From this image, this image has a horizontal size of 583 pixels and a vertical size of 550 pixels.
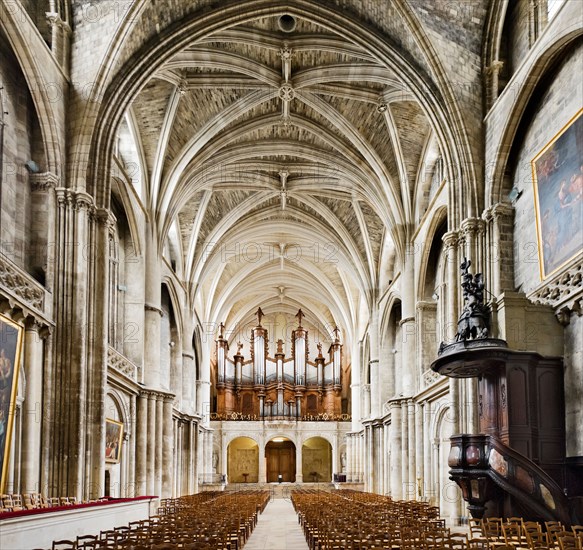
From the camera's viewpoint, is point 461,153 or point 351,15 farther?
point 351,15

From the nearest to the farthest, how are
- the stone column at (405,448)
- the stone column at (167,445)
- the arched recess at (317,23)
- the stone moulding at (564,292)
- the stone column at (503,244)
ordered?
1. the stone moulding at (564,292)
2. the stone column at (503,244)
3. the arched recess at (317,23)
4. the stone column at (405,448)
5. the stone column at (167,445)

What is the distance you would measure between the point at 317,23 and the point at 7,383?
13559mm

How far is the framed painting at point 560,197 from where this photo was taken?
15.0 metres

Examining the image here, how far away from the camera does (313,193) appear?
36156 mm

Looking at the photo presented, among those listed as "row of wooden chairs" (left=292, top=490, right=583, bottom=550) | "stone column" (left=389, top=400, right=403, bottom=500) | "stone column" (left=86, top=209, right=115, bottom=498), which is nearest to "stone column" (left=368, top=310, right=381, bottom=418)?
"stone column" (left=389, top=400, right=403, bottom=500)

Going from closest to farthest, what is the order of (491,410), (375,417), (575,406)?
1. (575,406)
2. (491,410)
3. (375,417)

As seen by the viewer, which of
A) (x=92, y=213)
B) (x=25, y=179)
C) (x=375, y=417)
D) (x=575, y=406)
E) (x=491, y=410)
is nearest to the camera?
(x=575, y=406)

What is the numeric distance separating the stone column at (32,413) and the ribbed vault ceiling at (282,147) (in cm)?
1072

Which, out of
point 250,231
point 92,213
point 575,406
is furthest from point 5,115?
point 250,231

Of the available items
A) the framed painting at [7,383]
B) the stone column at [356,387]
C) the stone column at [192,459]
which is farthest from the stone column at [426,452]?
the stone column at [356,387]

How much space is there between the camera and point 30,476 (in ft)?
53.2

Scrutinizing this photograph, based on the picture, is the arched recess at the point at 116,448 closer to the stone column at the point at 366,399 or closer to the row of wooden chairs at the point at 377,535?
the row of wooden chairs at the point at 377,535

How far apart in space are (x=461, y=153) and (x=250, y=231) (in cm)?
2078

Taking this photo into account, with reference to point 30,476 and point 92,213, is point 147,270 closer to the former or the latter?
point 92,213
